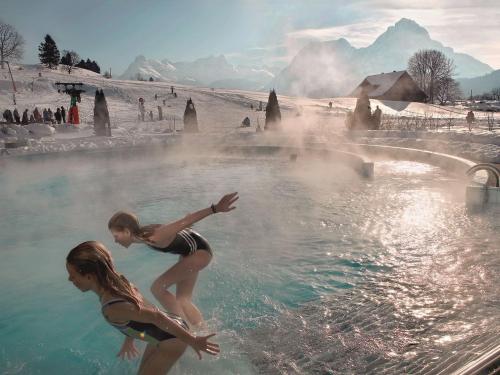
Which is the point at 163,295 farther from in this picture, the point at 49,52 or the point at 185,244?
the point at 49,52

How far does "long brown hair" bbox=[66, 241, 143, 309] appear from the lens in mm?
2184

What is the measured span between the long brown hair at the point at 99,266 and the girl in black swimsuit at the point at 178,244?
2.37 ft

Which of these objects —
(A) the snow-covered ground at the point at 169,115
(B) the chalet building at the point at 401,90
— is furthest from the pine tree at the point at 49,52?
(B) the chalet building at the point at 401,90

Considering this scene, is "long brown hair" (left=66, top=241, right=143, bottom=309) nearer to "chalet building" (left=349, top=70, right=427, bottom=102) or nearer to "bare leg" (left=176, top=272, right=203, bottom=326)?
"bare leg" (left=176, top=272, right=203, bottom=326)

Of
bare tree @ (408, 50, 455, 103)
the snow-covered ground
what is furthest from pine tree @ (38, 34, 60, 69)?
bare tree @ (408, 50, 455, 103)

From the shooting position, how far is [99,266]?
221 centimetres

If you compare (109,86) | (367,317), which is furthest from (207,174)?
(109,86)

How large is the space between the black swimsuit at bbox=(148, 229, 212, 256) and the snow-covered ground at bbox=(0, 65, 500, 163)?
43.0 feet

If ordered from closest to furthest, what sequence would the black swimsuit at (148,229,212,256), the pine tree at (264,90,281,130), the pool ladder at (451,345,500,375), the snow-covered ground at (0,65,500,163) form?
the pool ladder at (451,345,500,375) < the black swimsuit at (148,229,212,256) < the snow-covered ground at (0,65,500,163) < the pine tree at (264,90,281,130)

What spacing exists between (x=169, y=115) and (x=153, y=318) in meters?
38.2

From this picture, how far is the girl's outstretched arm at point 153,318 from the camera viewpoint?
2.26m

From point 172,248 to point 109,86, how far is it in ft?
163

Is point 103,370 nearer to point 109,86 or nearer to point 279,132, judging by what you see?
point 279,132

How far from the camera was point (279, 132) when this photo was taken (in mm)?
24750
